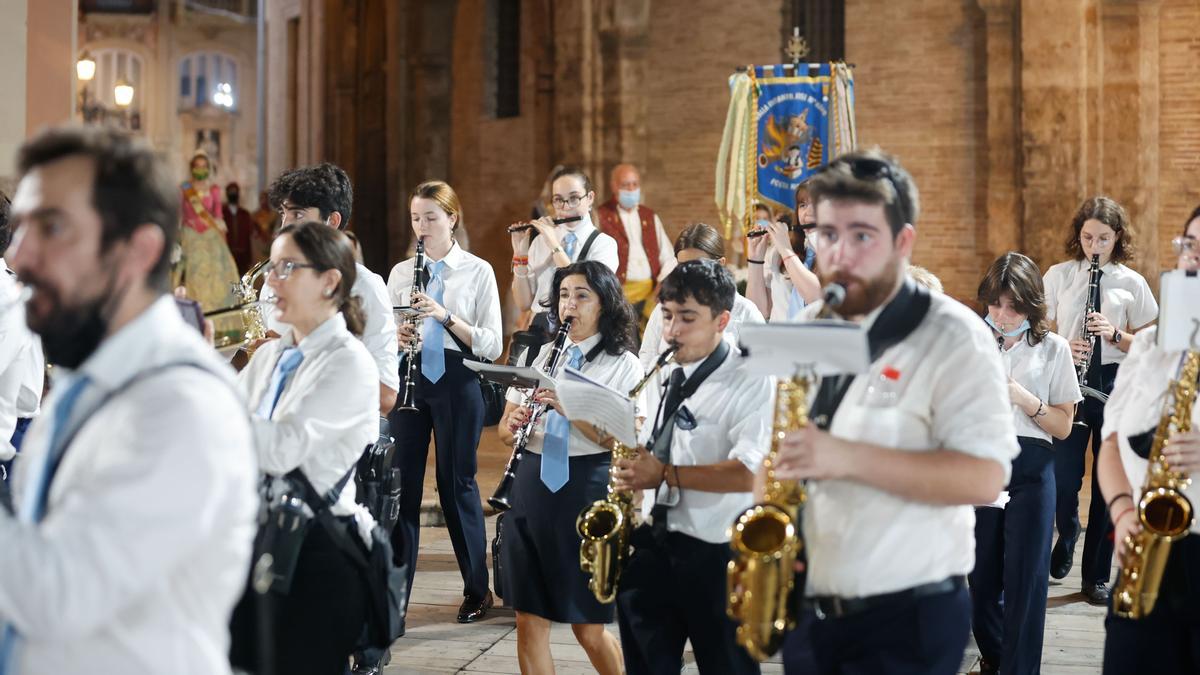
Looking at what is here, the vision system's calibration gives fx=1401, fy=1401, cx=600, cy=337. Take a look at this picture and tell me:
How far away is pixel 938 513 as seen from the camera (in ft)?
10.4

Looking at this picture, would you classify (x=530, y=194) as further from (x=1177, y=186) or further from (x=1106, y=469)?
(x=1106, y=469)

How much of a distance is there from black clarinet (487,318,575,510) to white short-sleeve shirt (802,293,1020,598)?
7.83 ft

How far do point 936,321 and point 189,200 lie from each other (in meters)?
11.5

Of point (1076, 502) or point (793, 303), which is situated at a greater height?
point (793, 303)

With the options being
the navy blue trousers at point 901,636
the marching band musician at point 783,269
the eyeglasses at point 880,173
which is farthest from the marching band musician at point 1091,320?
the eyeglasses at point 880,173

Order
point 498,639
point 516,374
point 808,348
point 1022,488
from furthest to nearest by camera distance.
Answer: point 498,639 → point 1022,488 → point 516,374 → point 808,348

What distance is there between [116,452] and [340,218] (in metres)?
4.20

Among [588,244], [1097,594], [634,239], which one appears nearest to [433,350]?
[588,244]

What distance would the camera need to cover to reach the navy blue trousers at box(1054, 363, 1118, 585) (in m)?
7.66

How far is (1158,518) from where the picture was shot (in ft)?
11.6

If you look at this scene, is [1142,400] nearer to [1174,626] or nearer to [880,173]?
[1174,626]

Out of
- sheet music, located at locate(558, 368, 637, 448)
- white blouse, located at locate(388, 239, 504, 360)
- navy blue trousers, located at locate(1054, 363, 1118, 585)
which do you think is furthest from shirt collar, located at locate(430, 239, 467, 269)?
navy blue trousers, located at locate(1054, 363, 1118, 585)

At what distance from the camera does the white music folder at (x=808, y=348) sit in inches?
114

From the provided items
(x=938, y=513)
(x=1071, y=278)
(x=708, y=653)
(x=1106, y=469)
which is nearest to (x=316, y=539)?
(x=708, y=653)
